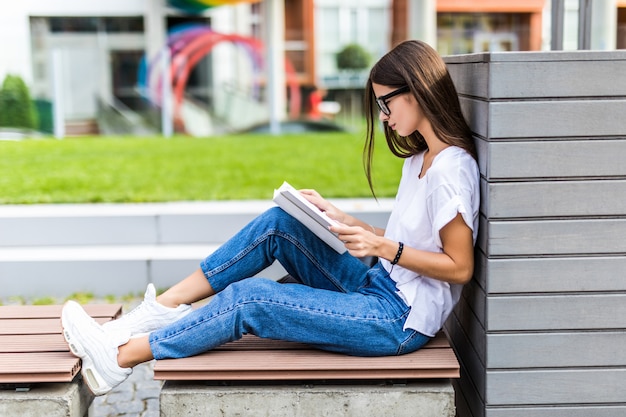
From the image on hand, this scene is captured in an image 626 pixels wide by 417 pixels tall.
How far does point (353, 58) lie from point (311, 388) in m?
19.6

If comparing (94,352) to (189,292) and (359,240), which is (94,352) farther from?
(359,240)

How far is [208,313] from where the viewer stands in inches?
105

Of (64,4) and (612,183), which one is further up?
(64,4)

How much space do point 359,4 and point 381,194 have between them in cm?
1853

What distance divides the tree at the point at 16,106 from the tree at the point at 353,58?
8.46 metres

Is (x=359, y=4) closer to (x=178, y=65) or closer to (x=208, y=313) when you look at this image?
(x=178, y=65)

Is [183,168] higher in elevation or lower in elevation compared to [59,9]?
lower

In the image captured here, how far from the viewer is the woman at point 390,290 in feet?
8.60

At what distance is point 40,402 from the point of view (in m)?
2.60

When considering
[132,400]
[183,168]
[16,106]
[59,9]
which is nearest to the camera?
[132,400]

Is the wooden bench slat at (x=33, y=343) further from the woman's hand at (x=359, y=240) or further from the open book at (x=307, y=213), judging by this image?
the woman's hand at (x=359, y=240)

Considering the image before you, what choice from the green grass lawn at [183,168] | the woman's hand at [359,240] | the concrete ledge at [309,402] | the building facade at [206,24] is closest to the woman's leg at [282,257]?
the woman's hand at [359,240]

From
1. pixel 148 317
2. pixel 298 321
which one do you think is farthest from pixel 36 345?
pixel 298 321

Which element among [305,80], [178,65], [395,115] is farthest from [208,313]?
[305,80]
